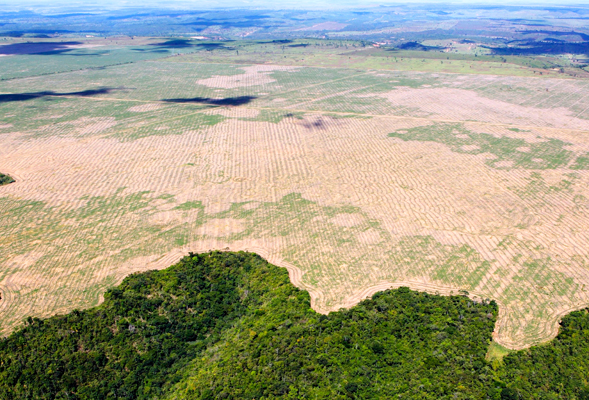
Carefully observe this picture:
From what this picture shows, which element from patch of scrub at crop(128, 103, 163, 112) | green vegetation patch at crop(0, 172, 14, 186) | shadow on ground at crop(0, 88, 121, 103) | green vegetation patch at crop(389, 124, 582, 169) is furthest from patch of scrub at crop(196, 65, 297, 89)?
green vegetation patch at crop(0, 172, 14, 186)

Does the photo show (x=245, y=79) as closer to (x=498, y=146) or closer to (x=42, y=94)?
(x=42, y=94)

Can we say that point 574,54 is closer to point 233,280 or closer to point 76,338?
point 233,280

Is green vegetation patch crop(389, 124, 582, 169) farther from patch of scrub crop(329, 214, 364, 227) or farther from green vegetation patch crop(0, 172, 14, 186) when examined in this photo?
green vegetation patch crop(0, 172, 14, 186)

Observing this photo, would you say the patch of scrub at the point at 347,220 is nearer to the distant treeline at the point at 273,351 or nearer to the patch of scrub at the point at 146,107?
the distant treeline at the point at 273,351

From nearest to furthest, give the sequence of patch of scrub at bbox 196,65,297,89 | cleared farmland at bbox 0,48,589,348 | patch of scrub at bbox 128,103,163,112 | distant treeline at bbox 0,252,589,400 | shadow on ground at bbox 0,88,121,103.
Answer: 1. distant treeline at bbox 0,252,589,400
2. cleared farmland at bbox 0,48,589,348
3. patch of scrub at bbox 128,103,163,112
4. shadow on ground at bbox 0,88,121,103
5. patch of scrub at bbox 196,65,297,89

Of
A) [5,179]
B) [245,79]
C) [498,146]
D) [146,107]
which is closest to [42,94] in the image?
[146,107]

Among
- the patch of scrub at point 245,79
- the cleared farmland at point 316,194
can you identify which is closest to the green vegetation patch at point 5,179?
the cleared farmland at point 316,194

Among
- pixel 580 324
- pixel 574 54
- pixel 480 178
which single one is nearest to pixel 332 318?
pixel 580 324
